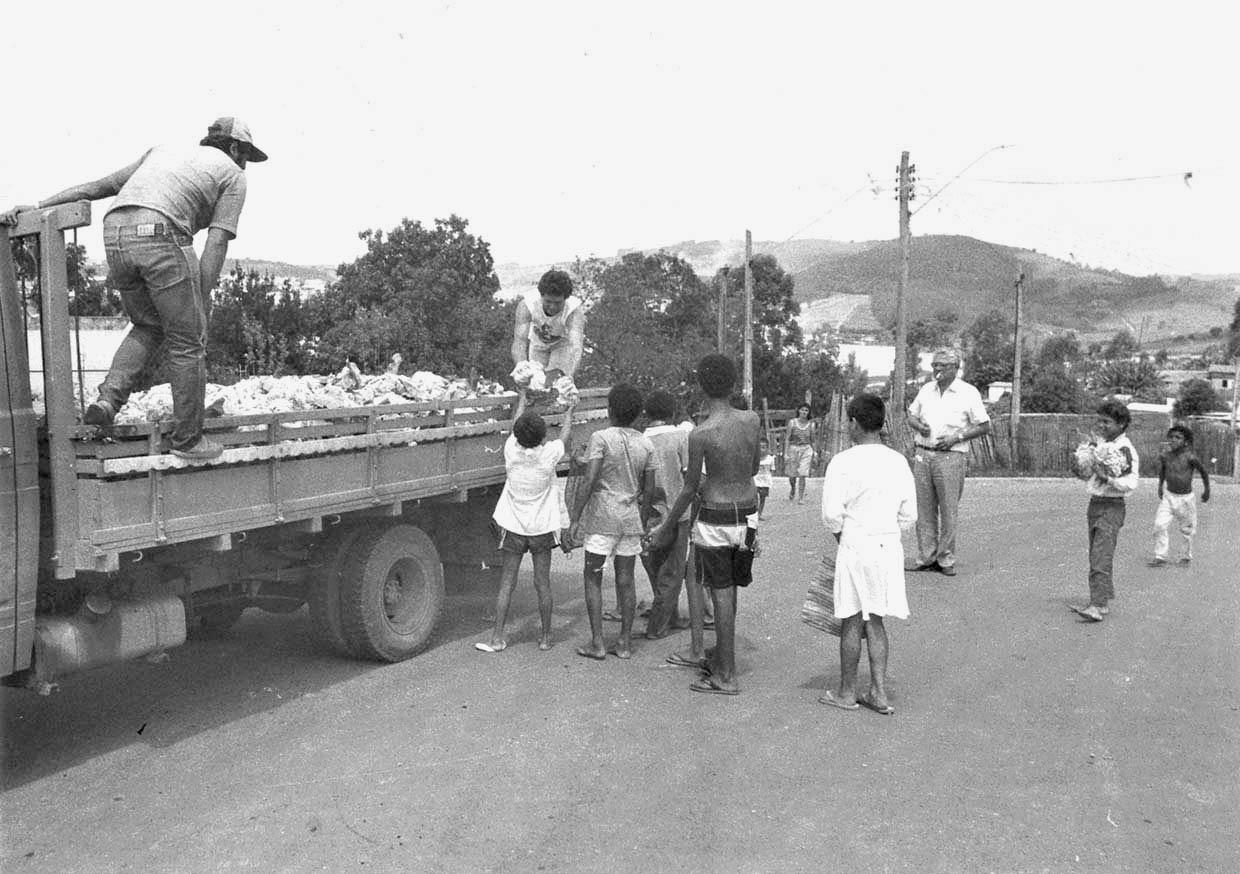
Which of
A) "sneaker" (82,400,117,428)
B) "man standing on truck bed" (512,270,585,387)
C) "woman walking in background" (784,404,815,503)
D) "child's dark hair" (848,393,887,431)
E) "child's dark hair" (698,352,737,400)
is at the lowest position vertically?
"woman walking in background" (784,404,815,503)

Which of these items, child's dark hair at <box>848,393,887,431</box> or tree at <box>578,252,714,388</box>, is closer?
child's dark hair at <box>848,393,887,431</box>

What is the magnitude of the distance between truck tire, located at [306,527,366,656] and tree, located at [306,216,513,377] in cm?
2089

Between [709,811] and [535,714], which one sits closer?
[709,811]

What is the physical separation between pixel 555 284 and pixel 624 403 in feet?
4.60

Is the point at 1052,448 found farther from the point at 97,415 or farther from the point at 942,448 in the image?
the point at 97,415

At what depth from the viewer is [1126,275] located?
193m

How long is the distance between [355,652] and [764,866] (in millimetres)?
3334

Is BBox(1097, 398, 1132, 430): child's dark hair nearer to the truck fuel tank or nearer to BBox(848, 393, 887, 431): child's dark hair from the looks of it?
BBox(848, 393, 887, 431): child's dark hair

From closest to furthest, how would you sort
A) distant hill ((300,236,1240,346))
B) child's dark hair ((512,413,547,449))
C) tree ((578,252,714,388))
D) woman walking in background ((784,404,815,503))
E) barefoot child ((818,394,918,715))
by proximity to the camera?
barefoot child ((818,394,918,715)) → child's dark hair ((512,413,547,449)) → woman walking in background ((784,404,815,503)) → tree ((578,252,714,388)) → distant hill ((300,236,1240,346))

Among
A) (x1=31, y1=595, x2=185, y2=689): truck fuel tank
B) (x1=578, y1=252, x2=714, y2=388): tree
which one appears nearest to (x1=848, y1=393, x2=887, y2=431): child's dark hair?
(x1=31, y1=595, x2=185, y2=689): truck fuel tank

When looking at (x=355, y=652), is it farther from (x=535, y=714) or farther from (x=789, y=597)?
(x=789, y=597)

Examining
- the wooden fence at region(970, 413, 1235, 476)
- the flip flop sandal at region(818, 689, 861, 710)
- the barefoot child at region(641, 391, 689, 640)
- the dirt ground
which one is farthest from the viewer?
the wooden fence at region(970, 413, 1235, 476)

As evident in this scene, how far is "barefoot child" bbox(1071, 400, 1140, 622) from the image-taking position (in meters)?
7.38

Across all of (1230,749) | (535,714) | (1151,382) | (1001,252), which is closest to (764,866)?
(535,714)
